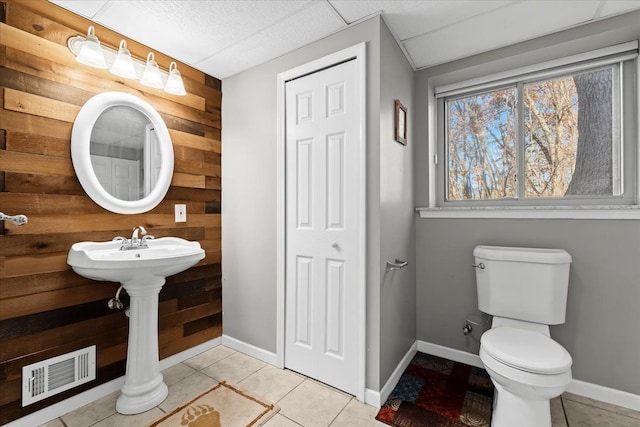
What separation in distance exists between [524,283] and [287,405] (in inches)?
61.1

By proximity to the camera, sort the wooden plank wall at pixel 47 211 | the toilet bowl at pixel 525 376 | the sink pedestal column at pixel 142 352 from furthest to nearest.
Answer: the sink pedestal column at pixel 142 352
the wooden plank wall at pixel 47 211
the toilet bowl at pixel 525 376

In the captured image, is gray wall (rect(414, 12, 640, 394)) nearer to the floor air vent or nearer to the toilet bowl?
the toilet bowl

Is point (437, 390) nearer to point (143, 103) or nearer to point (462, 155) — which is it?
point (462, 155)

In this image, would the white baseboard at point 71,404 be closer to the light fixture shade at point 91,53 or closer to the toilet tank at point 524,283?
the light fixture shade at point 91,53

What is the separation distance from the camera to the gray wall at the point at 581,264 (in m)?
1.70

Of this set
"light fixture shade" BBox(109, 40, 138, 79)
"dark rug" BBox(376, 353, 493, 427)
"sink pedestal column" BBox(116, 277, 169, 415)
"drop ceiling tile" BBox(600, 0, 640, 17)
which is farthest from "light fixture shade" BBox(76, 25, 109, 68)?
"drop ceiling tile" BBox(600, 0, 640, 17)

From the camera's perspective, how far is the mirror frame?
167cm

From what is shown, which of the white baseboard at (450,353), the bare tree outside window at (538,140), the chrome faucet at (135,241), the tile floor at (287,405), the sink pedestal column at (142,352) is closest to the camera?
the tile floor at (287,405)

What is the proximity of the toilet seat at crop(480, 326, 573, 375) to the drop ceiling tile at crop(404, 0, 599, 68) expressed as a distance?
177 cm

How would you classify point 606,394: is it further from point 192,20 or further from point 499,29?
point 192,20

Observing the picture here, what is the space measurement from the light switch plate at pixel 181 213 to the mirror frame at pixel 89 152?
0.15m

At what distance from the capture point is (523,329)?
1722 mm

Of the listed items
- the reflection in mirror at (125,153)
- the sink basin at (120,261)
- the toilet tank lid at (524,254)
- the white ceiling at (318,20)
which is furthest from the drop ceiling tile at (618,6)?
the reflection in mirror at (125,153)

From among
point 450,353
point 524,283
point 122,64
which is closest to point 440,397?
point 450,353
